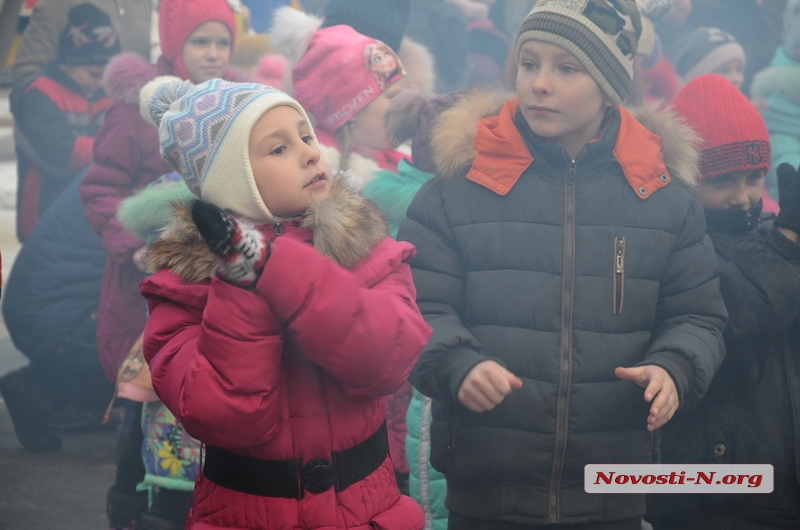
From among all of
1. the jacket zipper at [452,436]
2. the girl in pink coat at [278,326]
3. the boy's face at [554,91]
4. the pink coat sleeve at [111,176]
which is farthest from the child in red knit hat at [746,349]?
the pink coat sleeve at [111,176]

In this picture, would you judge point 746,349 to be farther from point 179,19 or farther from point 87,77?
point 87,77

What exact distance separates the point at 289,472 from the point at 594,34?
47.5 inches

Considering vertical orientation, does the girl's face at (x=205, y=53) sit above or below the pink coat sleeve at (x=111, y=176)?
above

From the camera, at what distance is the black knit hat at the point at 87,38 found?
3.22 metres

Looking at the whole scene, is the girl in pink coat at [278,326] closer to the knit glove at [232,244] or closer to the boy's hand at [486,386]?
the knit glove at [232,244]

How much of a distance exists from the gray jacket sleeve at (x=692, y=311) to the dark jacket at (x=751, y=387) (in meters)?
0.13

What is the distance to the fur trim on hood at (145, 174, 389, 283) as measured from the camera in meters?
1.50

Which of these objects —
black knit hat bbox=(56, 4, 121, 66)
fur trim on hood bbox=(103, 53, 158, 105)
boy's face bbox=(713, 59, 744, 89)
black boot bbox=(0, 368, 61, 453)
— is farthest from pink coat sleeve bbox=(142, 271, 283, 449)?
boy's face bbox=(713, 59, 744, 89)

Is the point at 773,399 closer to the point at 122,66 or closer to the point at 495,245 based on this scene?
the point at 495,245

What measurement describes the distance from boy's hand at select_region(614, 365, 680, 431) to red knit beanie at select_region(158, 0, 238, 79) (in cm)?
203

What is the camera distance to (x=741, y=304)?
2.10 meters

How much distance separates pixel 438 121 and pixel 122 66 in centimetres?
148

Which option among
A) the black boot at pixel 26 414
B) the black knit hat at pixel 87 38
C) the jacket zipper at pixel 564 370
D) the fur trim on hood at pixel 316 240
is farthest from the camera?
the black knit hat at pixel 87 38

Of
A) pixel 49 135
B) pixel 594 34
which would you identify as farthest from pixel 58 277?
pixel 594 34
